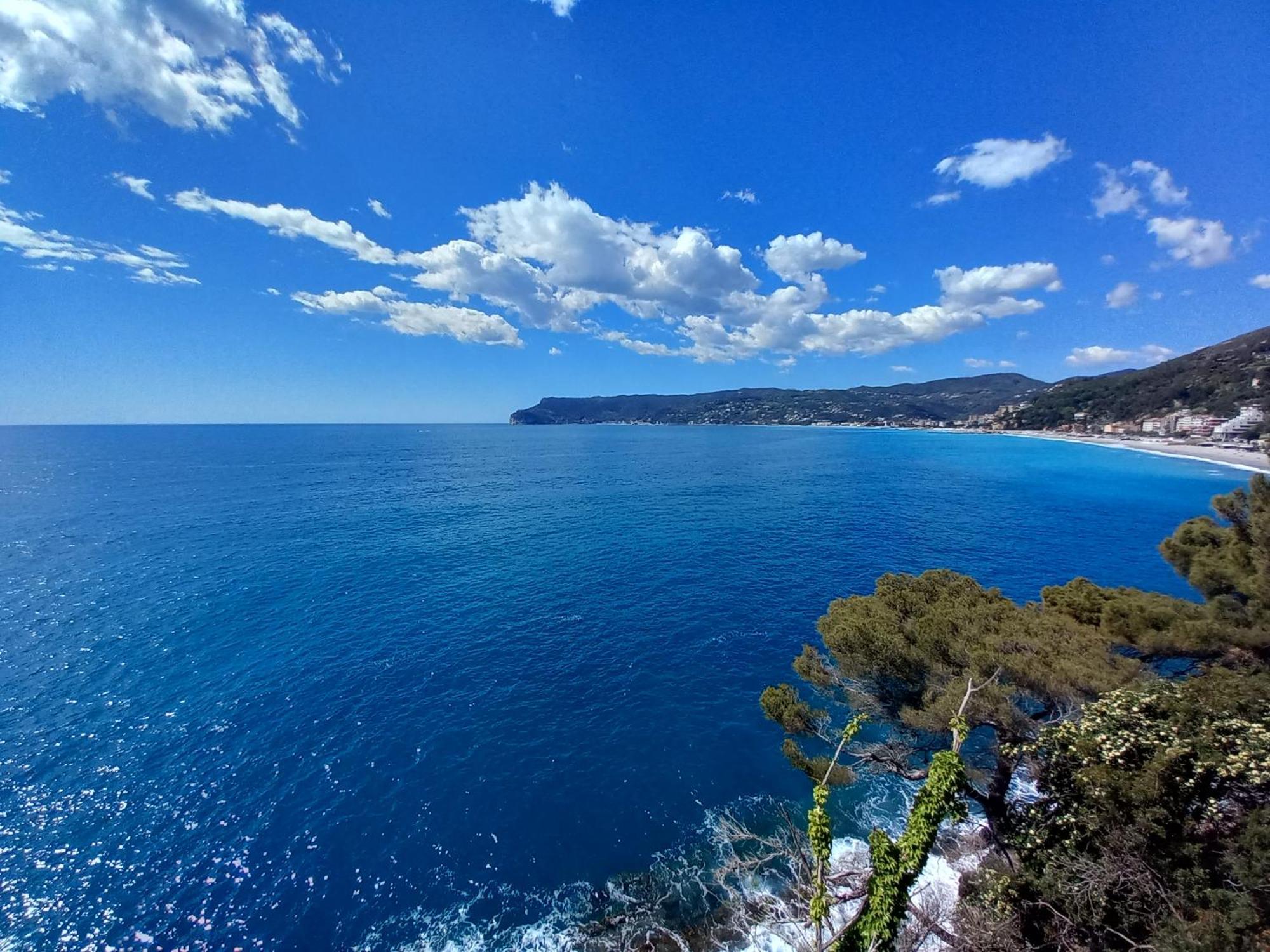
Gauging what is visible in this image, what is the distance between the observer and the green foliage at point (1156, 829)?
9.17m

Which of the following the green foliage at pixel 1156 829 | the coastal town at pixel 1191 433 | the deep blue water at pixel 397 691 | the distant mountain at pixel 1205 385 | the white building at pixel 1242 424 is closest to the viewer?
the green foliage at pixel 1156 829

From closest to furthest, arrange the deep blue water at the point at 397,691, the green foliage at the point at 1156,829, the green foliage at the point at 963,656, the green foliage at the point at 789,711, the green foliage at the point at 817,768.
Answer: the green foliage at the point at 1156,829, the green foliage at the point at 963,656, the green foliage at the point at 817,768, the deep blue water at the point at 397,691, the green foliage at the point at 789,711

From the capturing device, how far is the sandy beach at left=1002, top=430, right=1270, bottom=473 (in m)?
99.6

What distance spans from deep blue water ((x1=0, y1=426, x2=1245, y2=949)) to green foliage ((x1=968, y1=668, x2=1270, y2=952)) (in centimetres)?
875

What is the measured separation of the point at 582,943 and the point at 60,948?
1452 centimetres

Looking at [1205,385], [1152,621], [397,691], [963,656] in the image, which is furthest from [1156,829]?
[1205,385]

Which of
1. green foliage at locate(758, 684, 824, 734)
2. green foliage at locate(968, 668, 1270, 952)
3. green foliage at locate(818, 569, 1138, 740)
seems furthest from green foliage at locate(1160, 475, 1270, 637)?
green foliage at locate(758, 684, 824, 734)

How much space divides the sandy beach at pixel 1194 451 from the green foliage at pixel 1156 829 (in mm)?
108788

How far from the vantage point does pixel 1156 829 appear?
10180 millimetres

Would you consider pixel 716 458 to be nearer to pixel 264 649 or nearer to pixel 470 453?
pixel 470 453

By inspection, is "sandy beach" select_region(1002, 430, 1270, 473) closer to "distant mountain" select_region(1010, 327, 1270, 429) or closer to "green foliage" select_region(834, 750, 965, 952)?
"distant mountain" select_region(1010, 327, 1270, 429)

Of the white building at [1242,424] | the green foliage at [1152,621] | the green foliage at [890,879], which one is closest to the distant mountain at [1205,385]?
the white building at [1242,424]

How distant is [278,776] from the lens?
1928 cm

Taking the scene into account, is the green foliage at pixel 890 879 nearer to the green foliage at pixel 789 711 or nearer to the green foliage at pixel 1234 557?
the green foliage at pixel 789 711
